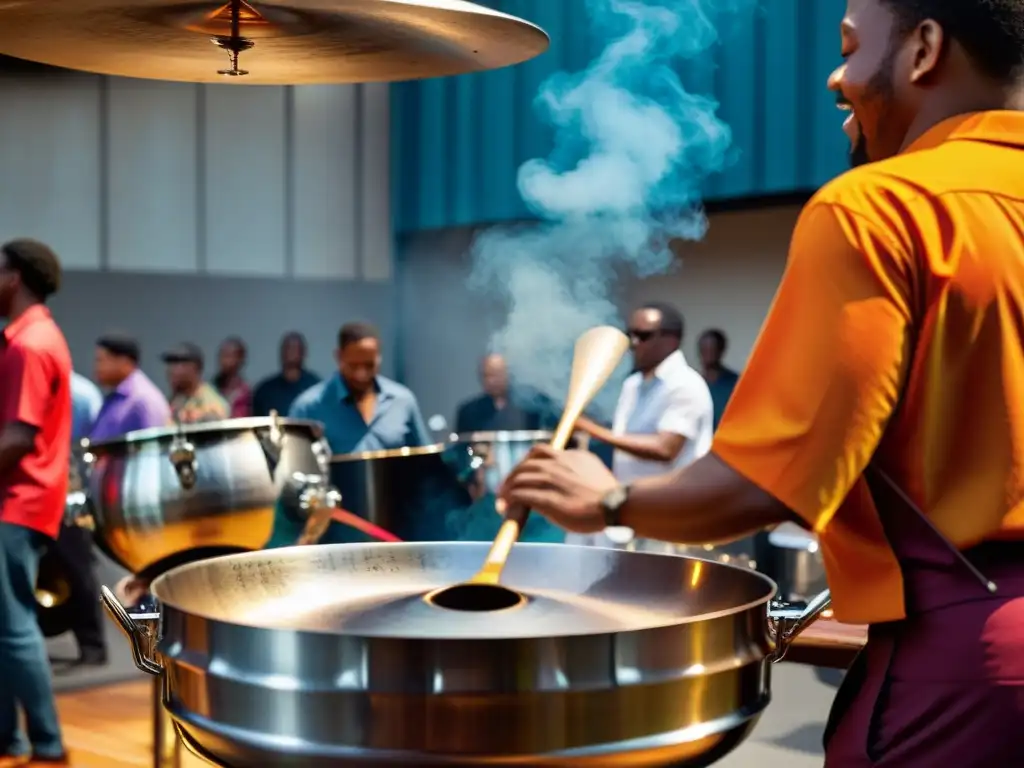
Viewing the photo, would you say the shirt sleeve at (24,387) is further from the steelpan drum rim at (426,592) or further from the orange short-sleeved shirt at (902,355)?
the orange short-sleeved shirt at (902,355)

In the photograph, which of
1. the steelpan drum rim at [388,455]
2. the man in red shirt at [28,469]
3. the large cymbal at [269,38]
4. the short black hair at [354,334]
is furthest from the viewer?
the short black hair at [354,334]

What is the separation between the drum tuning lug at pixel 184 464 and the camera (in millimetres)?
3418

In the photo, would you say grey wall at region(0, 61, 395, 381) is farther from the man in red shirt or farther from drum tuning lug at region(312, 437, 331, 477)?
drum tuning lug at region(312, 437, 331, 477)

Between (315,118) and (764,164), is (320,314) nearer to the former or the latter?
(315,118)

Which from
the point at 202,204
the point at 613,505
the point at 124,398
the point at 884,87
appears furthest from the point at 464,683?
the point at 202,204

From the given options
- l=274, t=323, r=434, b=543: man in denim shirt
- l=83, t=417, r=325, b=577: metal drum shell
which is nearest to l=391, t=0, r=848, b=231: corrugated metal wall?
l=274, t=323, r=434, b=543: man in denim shirt

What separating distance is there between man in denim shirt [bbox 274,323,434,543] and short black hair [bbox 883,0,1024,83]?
376 centimetres

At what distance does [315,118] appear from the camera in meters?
11.1

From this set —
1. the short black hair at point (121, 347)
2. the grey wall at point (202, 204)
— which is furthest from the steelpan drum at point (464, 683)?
the grey wall at point (202, 204)

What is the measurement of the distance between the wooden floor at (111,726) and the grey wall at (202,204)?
5.60 metres

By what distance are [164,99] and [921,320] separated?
10130mm

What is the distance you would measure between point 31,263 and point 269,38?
7.19ft

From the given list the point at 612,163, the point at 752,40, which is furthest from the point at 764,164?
the point at 612,163

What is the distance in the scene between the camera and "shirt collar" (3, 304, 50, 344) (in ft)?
11.8
